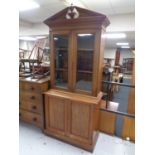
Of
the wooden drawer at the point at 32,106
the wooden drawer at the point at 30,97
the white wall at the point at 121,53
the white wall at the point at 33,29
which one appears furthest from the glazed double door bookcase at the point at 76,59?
the white wall at the point at 121,53

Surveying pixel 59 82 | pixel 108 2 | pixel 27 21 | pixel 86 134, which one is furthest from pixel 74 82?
pixel 27 21

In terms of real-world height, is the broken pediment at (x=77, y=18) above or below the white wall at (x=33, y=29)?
below

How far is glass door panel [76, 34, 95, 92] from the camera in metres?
2.13

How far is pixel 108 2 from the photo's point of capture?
9.08 feet

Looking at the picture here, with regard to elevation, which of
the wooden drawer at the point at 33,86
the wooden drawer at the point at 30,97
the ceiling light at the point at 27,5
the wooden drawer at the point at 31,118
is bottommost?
the wooden drawer at the point at 31,118

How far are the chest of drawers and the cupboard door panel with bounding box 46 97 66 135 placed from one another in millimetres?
180

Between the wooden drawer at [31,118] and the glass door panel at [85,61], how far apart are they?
Result: 99cm

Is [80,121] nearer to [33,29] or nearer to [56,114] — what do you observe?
[56,114]

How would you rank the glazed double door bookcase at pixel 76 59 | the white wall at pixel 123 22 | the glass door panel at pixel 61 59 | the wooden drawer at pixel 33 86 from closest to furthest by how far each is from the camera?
1. the glazed double door bookcase at pixel 76 59
2. the glass door panel at pixel 61 59
3. the wooden drawer at pixel 33 86
4. the white wall at pixel 123 22

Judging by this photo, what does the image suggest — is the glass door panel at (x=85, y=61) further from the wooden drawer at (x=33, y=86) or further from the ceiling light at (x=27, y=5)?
the ceiling light at (x=27, y=5)

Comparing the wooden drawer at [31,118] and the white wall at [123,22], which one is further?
the white wall at [123,22]

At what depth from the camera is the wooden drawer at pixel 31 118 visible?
103 inches
